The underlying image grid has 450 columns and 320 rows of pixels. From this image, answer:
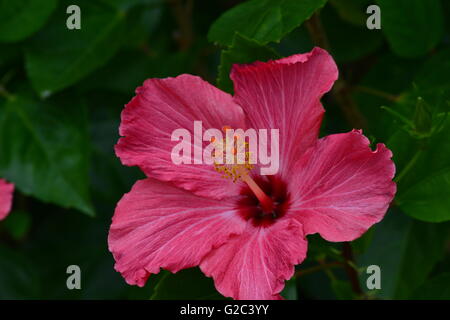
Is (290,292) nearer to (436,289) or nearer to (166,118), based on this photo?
(436,289)

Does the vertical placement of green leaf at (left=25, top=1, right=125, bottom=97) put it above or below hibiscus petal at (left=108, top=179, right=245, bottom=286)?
above

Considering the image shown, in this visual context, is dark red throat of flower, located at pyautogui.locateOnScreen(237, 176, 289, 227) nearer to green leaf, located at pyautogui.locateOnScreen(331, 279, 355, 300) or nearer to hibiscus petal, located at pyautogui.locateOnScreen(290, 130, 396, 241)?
hibiscus petal, located at pyautogui.locateOnScreen(290, 130, 396, 241)

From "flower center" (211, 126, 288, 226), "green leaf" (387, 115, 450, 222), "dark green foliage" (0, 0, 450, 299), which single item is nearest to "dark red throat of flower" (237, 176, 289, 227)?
"flower center" (211, 126, 288, 226)

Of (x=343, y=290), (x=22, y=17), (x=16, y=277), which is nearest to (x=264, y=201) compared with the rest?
(x=343, y=290)

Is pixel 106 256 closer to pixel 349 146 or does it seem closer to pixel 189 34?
pixel 189 34

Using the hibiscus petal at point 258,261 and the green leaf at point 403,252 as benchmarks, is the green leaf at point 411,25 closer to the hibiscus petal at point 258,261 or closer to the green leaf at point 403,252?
the green leaf at point 403,252

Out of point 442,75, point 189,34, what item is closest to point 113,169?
point 189,34
